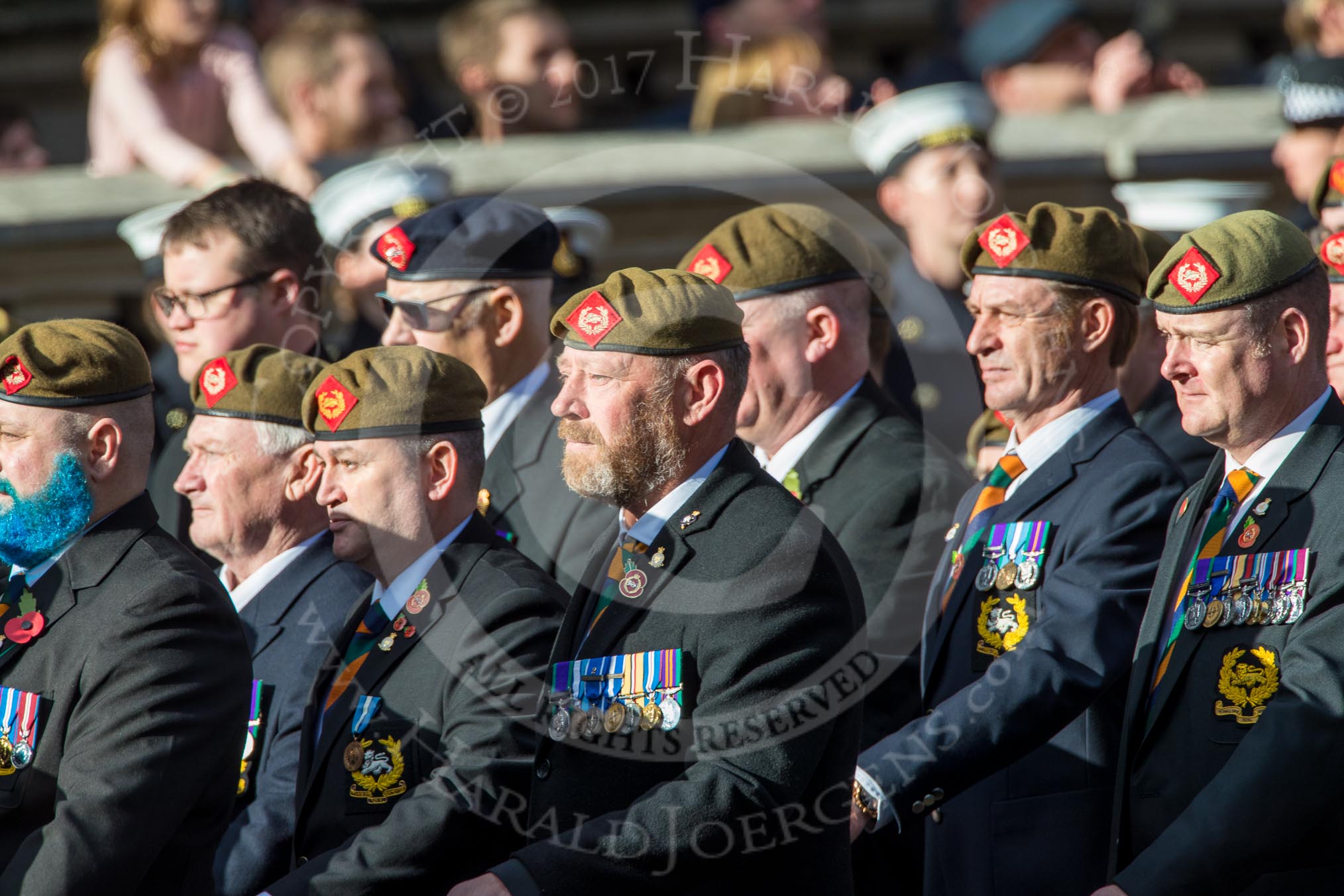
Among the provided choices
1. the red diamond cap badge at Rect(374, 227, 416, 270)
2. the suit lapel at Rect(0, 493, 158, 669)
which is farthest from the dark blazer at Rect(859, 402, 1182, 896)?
the red diamond cap badge at Rect(374, 227, 416, 270)

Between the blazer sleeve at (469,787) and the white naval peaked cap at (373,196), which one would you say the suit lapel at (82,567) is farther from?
the white naval peaked cap at (373,196)

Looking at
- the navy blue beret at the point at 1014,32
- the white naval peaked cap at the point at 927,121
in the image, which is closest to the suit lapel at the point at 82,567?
the white naval peaked cap at the point at 927,121

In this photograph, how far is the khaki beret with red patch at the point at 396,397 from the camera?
4312 mm

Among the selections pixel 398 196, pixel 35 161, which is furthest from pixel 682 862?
pixel 35 161

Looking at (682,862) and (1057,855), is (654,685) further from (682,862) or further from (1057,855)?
(1057,855)

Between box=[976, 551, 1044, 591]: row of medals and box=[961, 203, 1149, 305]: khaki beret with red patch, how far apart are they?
26.0 inches

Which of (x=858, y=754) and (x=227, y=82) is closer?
(x=858, y=754)

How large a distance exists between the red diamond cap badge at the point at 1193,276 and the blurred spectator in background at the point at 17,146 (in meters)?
6.16

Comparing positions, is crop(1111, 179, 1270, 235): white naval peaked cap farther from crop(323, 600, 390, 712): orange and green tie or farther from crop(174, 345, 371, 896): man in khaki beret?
crop(323, 600, 390, 712): orange and green tie

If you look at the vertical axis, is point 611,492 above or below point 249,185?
below

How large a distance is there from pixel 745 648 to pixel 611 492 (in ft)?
1.61

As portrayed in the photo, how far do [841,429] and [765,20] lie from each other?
351 centimetres

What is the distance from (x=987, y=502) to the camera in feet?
14.5

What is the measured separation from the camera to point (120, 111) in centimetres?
761
